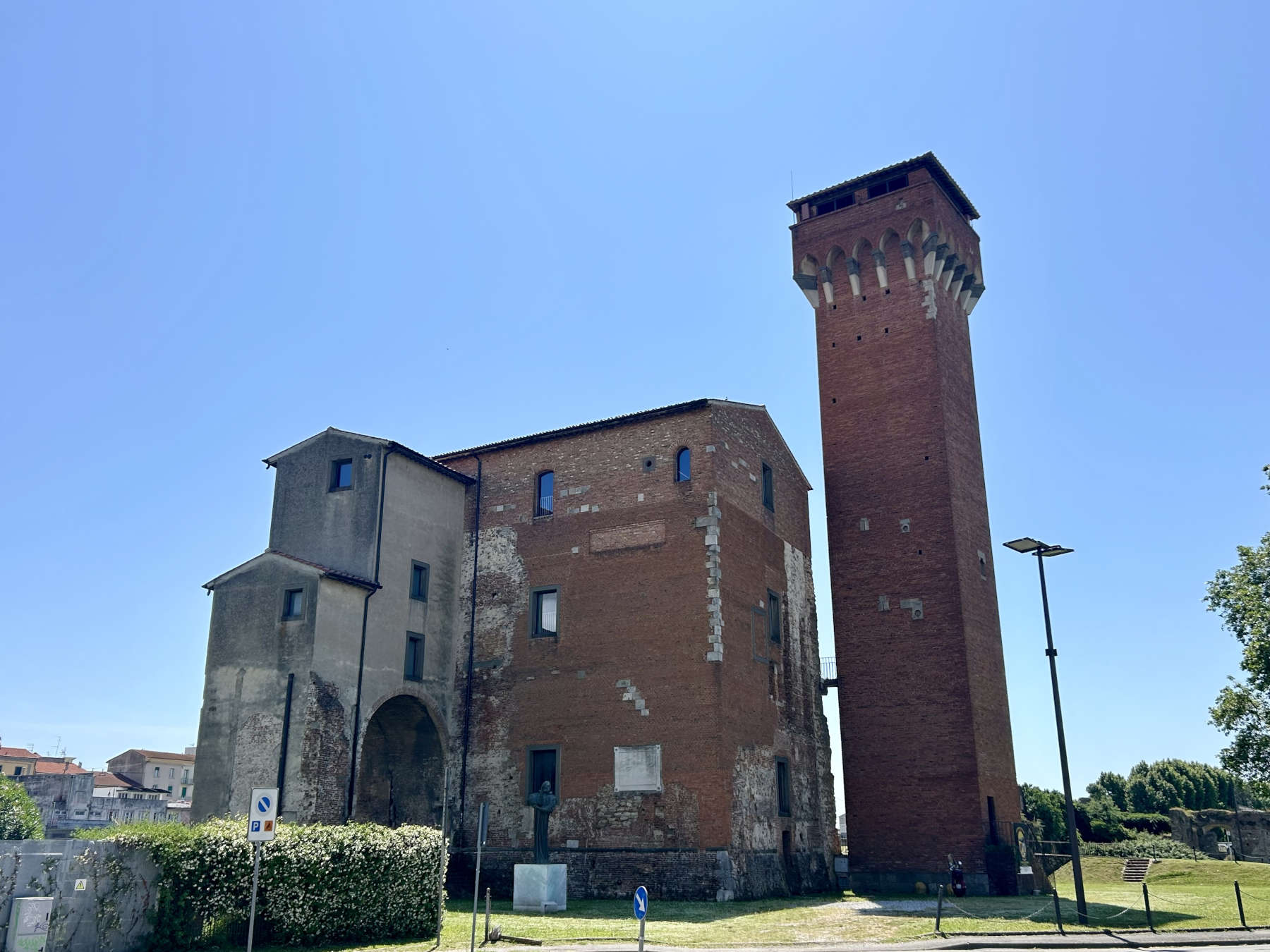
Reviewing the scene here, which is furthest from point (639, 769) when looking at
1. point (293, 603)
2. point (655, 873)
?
point (293, 603)

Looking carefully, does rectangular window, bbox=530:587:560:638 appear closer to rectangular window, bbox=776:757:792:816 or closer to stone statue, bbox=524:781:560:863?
stone statue, bbox=524:781:560:863

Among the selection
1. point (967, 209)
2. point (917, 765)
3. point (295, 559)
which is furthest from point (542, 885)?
point (967, 209)

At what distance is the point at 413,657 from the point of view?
29938 millimetres

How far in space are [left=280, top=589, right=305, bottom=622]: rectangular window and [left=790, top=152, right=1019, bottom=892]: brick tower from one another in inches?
647

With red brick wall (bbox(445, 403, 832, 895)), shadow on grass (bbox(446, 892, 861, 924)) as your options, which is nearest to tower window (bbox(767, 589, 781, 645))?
red brick wall (bbox(445, 403, 832, 895))

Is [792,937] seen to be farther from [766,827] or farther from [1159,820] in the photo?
[1159,820]

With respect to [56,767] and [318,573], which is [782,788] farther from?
[56,767]

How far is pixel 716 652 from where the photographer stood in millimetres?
26719

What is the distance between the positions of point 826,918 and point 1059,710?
21.7 feet

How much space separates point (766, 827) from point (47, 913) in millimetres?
17920

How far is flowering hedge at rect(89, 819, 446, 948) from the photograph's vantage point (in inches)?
639

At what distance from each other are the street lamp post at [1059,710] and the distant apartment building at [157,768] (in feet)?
295

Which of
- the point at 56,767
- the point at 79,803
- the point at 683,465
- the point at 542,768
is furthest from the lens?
the point at 56,767

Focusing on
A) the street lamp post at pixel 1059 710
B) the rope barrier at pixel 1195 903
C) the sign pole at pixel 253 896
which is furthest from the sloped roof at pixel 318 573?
the rope barrier at pixel 1195 903
